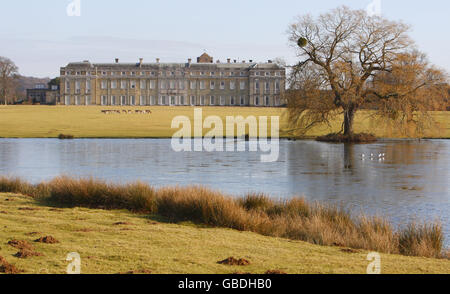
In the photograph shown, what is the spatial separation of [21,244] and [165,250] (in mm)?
2276

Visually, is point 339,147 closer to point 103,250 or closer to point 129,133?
point 129,133

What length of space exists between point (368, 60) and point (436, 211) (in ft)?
95.6

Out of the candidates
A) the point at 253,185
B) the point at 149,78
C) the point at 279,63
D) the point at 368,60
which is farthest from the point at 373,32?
the point at 149,78

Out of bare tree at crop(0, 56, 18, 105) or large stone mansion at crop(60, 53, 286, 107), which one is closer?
bare tree at crop(0, 56, 18, 105)

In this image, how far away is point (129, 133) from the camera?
173 ft

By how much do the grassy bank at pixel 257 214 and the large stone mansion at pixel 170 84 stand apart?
125m

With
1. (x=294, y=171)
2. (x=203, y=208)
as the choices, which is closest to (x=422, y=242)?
(x=203, y=208)

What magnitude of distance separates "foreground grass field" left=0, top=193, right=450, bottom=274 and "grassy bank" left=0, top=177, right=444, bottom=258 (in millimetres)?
563

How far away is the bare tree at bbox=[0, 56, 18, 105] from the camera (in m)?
113

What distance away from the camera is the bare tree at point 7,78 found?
112812 millimetres

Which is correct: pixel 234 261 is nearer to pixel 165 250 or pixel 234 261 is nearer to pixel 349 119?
pixel 165 250

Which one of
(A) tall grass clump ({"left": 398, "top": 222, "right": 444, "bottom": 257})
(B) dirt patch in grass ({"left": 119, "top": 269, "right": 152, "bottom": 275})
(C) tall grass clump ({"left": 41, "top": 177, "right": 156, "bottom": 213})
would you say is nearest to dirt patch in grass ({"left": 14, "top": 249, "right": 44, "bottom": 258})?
(B) dirt patch in grass ({"left": 119, "top": 269, "right": 152, "bottom": 275})

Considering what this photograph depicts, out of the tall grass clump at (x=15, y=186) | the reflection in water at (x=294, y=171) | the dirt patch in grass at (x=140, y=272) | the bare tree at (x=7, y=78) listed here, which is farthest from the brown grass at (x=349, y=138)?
the bare tree at (x=7, y=78)

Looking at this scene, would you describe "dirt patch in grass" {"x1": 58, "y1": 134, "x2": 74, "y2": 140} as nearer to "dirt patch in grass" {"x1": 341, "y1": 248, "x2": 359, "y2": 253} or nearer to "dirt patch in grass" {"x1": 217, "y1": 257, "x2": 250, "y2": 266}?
"dirt patch in grass" {"x1": 341, "y1": 248, "x2": 359, "y2": 253}
